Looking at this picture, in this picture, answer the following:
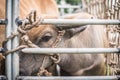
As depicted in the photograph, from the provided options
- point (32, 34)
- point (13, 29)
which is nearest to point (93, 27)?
point (32, 34)

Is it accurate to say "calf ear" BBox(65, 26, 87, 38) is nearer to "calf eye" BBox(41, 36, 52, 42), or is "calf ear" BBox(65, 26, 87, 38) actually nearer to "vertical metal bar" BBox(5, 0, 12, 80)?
"calf eye" BBox(41, 36, 52, 42)

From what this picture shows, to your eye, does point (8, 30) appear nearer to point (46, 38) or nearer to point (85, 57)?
point (46, 38)

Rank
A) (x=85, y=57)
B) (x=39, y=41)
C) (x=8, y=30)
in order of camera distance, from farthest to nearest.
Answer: (x=85, y=57) → (x=39, y=41) → (x=8, y=30)

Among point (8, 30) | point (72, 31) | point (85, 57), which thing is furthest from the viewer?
point (85, 57)

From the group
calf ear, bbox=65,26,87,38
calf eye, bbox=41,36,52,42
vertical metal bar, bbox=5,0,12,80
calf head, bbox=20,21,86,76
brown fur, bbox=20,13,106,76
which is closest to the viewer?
vertical metal bar, bbox=5,0,12,80

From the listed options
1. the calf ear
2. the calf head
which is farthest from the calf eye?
the calf ear

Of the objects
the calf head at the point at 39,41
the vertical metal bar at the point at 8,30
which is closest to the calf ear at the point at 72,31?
the calf head at the point at 39,41

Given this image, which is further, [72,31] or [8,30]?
[72,31]

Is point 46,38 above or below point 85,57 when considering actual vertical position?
above

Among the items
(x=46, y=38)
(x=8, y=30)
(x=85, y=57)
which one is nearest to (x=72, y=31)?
(x=46, y=38)

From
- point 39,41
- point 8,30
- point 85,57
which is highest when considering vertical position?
point 8,30

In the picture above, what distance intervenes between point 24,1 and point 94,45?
102 centimetres

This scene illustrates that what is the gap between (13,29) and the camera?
2.40 meters

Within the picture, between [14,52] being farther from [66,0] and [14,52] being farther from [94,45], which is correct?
[66,0]
